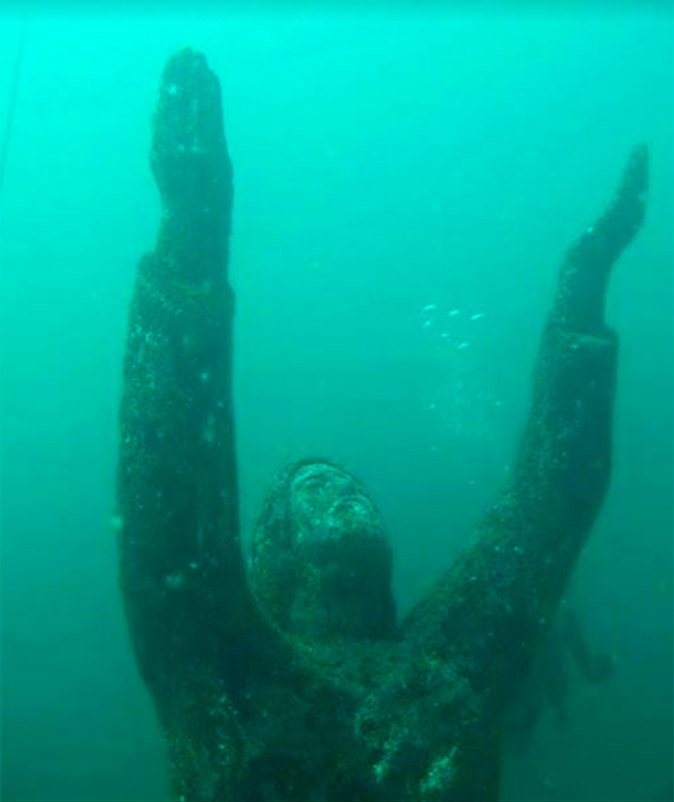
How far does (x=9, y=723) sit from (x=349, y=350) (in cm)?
1803

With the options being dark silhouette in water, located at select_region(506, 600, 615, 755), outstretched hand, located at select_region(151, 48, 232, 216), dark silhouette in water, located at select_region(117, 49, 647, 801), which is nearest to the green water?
dark silhouette in water, located at select_region(506, 600, 615, 755)

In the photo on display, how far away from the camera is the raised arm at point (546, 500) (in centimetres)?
573

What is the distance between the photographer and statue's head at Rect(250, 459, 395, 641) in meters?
5.80

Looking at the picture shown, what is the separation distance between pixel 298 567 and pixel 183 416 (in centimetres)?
165

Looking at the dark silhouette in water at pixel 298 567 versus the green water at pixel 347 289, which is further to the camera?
the green water at pixel 347 289

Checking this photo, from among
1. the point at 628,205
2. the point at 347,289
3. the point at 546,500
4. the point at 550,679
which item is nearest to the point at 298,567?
the point at 546,500

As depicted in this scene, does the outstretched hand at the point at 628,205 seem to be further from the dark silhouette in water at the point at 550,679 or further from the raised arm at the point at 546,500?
the dark silhouette in water at the point at 550,679

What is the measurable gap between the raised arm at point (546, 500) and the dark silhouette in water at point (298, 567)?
14 mm

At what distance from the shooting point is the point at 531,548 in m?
6.08

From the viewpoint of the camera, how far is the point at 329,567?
19.0 ft

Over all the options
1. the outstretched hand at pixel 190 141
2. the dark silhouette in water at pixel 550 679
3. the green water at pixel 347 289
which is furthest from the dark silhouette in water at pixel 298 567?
the green water at pixel 347 289

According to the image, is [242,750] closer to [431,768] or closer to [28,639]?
[431,768]

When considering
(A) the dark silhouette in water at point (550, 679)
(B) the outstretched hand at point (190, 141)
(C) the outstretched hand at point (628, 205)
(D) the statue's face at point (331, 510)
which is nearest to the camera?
(B) the outstretched hand at point (190, 141)

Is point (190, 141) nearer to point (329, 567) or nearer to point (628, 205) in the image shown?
point (329, 567)
